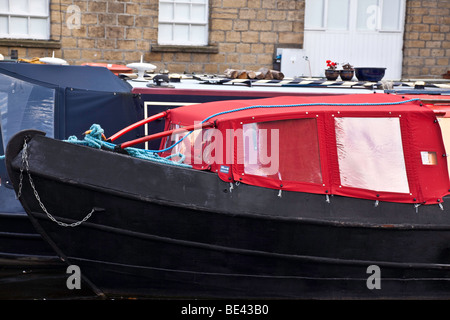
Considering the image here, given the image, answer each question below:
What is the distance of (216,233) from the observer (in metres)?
5.64

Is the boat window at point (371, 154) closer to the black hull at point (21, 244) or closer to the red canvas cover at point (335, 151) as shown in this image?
the red canvas cover at point (335, 151)

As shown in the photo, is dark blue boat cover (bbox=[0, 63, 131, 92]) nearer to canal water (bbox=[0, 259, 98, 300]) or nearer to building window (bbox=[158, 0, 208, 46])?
canal water (bbox=[0, 259, 98, 300])

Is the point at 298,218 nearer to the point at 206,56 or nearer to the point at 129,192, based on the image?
the point at 129,192

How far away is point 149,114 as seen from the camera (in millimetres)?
7602

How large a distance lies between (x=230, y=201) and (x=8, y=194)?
8.59 feet

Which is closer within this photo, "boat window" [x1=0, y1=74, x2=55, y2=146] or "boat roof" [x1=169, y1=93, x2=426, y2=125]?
"boat roof" [x1=169, y1=93, x2=426, y2=125]

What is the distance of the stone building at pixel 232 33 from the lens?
44.9 ft

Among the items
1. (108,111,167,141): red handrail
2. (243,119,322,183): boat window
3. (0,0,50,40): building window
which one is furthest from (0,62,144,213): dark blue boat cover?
(0,0,50,40): building window

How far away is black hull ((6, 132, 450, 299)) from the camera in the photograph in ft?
18.3

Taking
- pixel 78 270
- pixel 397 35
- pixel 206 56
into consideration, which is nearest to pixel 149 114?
pixel 78 270

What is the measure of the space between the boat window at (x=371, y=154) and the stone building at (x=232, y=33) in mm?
8726

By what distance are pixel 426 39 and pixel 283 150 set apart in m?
10.6

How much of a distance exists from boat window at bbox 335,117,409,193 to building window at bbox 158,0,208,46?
9082mm

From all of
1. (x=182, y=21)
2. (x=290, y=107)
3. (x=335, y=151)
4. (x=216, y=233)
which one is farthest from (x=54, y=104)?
(x=182, y=21)
